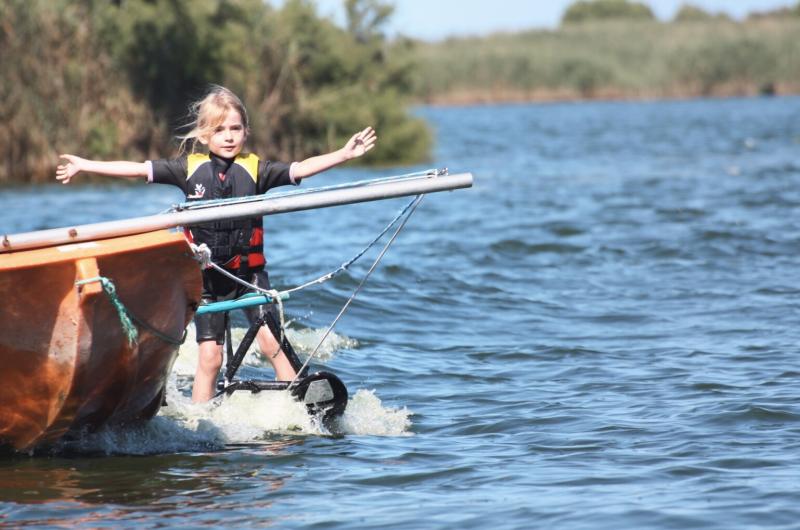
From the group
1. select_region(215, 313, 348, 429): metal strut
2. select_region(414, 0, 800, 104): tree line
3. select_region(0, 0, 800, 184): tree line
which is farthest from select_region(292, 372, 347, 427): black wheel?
select_region(414, 0, 800, 104): tree line

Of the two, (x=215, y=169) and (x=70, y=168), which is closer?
(x=70, y=168)

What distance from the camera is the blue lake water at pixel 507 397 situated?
6309mm

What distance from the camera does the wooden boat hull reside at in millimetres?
6320

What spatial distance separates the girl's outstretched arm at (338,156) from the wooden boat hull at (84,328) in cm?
90

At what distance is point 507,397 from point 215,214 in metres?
3.01

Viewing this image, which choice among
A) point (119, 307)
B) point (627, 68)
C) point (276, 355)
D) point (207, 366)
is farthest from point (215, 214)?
point (627, 68)

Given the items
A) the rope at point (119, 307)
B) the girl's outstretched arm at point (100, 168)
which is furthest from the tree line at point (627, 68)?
the rope at point (119, 307)

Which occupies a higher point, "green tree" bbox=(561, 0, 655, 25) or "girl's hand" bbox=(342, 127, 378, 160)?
"green tree" bbox=(561, 0, 655, 25)

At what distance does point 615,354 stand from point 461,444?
9.24 feet

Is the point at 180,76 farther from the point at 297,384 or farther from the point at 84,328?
the point at 84,328

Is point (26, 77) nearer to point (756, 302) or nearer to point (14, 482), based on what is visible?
point (756, 302)

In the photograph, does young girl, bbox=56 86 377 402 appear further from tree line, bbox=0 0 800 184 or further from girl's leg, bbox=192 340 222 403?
tree line, bbox=0 0 800 184

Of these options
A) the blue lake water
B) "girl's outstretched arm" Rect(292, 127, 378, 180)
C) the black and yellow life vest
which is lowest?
the blue lake water

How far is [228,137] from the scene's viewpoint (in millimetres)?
7375
